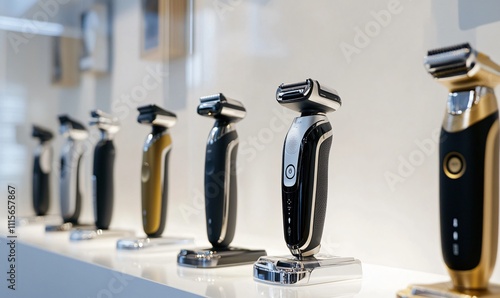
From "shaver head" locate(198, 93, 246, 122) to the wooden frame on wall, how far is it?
23.3 inches

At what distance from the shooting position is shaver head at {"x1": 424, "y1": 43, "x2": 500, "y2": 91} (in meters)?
0.64

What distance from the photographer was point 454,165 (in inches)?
26.4

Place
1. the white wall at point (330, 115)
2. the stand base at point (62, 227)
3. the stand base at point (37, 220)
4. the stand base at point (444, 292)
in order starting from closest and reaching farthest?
the stand base at point (444, 292)
the white wall at point (330, 115)
the stand base at point (62, 227)
the stand base at point (37, 220)

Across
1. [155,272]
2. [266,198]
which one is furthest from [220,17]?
[155,272]

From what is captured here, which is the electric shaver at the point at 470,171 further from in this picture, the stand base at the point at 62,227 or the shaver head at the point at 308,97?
the stand base at the point at 62,227

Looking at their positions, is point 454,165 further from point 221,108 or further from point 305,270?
point 221,108

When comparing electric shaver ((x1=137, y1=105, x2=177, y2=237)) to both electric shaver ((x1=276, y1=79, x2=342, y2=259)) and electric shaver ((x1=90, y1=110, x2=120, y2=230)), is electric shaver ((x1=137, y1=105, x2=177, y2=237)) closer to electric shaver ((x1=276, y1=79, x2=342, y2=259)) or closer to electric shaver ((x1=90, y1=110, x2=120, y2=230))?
electric shaver ((x1=90, y1=110, x2=120, y2=230))

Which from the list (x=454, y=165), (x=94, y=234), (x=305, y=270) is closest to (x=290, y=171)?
(x=305, y=270)

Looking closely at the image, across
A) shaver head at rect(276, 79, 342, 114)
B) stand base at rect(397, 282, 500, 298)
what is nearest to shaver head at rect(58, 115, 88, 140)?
shaver head at rect(276, 79, 342, 114)

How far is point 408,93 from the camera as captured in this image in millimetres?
994

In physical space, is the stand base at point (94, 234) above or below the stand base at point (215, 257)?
above

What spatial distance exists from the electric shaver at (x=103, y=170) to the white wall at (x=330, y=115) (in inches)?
7.3

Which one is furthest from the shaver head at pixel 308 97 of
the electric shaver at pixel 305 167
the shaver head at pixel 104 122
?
the shaver head at pixel 104 122

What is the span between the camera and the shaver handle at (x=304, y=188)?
2.79 feet
